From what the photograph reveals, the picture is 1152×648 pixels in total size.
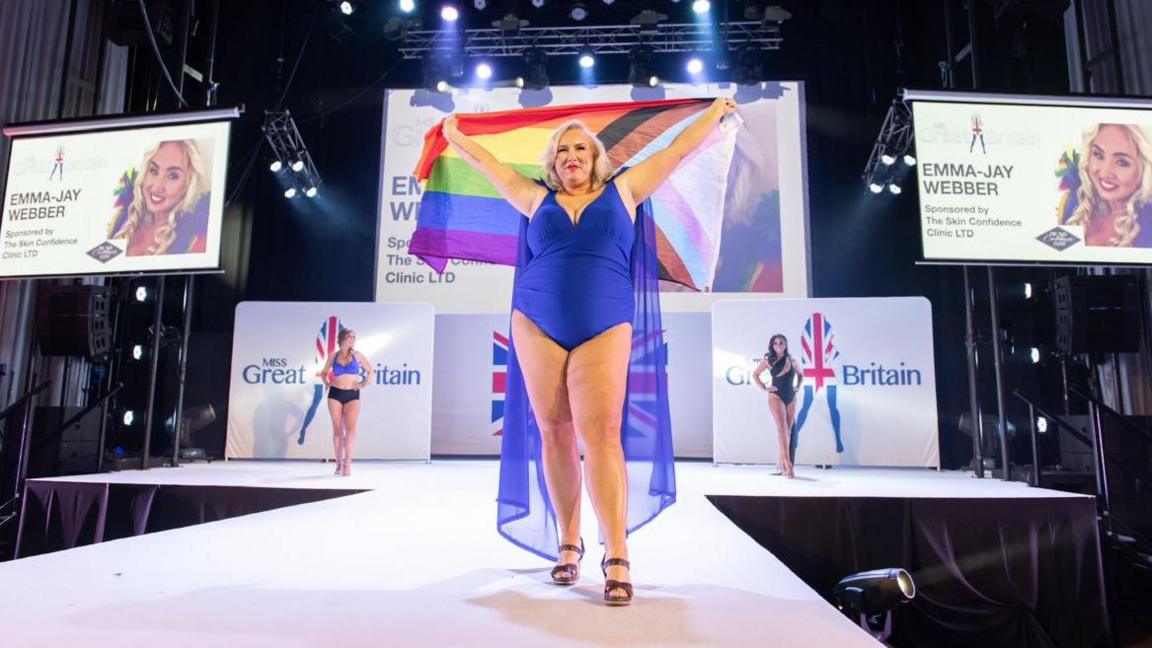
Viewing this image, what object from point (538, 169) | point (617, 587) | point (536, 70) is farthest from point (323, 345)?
point (617, 587)

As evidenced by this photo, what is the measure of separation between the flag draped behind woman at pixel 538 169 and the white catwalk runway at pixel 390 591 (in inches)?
52.3

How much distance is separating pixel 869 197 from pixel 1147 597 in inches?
205

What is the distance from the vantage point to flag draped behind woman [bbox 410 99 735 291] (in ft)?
11.5

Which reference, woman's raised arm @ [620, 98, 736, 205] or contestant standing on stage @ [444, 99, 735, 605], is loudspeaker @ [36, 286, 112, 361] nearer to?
contestant standing on stage @ [444, 99, 735, 605]

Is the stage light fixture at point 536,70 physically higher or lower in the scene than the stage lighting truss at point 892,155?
higher

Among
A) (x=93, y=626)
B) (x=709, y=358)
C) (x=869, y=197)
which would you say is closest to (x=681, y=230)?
(x=93, y=626)

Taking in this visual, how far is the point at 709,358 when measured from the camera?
864 cm

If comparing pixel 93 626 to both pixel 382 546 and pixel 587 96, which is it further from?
pixel 587 96

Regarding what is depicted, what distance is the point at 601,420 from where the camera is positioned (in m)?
2.20

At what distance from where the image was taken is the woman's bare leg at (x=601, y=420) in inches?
86.2

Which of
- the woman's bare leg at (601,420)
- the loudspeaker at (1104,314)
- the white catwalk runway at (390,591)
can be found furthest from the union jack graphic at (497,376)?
the woman's bare leg at (601,420)

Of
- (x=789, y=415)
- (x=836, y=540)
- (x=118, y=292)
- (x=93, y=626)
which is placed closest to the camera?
Result: (x=93, y=626)

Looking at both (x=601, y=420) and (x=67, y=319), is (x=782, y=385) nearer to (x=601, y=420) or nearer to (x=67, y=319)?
(x=601, y=420)

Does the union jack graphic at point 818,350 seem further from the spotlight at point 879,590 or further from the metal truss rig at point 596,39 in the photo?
the spotlight at point 879,590
